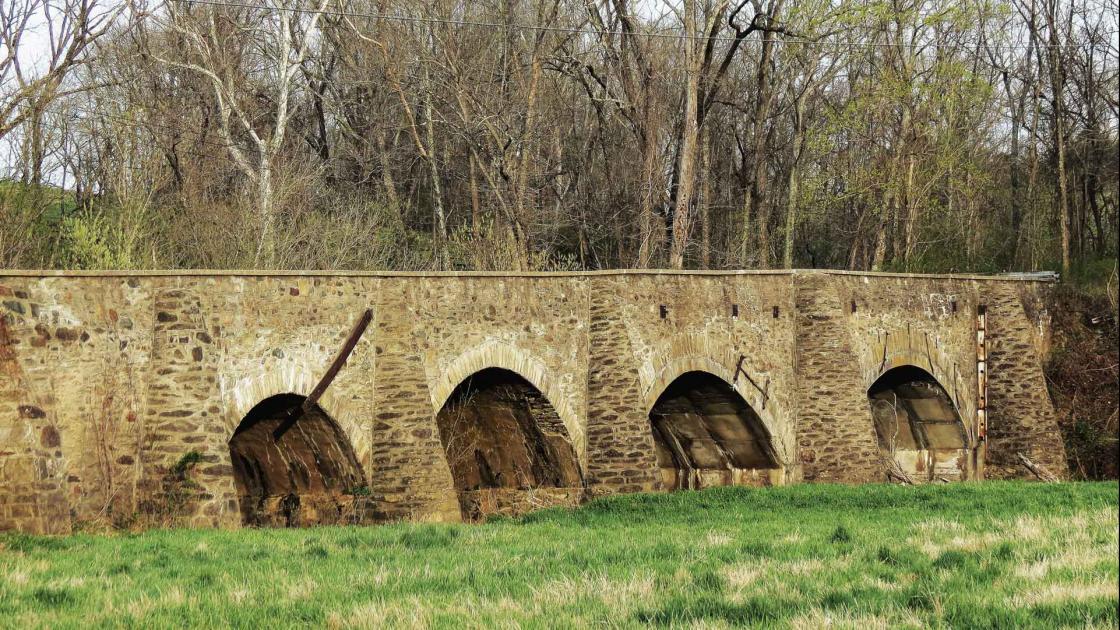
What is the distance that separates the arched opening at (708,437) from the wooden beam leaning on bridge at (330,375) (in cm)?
643

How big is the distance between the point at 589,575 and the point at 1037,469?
17.7m

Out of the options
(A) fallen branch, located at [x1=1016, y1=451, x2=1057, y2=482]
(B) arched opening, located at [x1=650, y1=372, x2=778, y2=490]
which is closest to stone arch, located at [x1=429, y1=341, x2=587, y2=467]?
(B) arched opening, located at [x1=650, y1=372, x2=778, y2=490]

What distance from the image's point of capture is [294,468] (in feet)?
49.8

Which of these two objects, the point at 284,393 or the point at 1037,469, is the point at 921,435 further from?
the point at 284,393

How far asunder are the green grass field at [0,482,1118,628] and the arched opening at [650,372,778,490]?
632 centimetres

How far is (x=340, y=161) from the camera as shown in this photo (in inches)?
1208

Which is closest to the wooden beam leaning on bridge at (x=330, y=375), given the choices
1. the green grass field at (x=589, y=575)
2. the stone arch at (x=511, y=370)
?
the stone arch at (x=511, y=370)

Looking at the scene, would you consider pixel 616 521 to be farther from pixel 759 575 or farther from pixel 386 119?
pixel 386 119

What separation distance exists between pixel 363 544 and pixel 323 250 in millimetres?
11926

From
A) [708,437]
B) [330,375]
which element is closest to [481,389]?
[330,375]

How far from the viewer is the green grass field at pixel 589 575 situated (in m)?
6.65

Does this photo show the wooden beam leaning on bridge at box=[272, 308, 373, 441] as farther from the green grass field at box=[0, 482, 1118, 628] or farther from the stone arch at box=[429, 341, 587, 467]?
the green grass field at box=[0, 482, 1118, 628]

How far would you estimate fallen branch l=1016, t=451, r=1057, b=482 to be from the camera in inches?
898

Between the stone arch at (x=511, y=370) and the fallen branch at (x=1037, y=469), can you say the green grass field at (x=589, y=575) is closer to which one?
the stone arch at (x=511, y=370)
